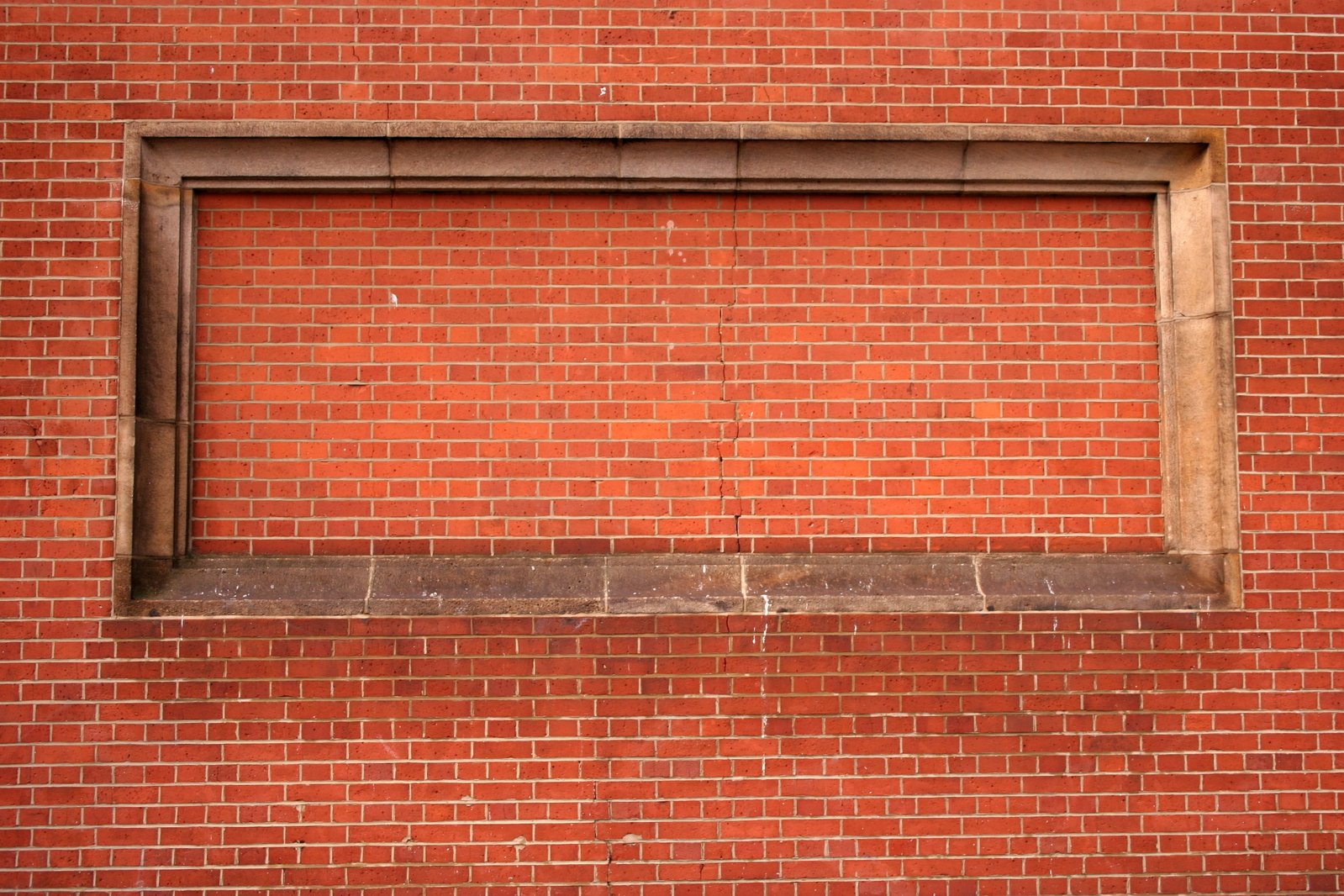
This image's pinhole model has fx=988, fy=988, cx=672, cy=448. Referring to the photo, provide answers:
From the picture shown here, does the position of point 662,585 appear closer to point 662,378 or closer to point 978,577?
point 662,378

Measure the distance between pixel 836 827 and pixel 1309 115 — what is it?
3835mm

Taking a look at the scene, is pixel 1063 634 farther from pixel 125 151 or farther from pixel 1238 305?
pixel 125 151

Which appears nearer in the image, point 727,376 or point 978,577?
point 978,577

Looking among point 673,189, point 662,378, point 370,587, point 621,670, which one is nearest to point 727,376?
point 662,378

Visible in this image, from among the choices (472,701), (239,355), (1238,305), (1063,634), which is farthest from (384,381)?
(1238,305)

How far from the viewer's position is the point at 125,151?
432cm

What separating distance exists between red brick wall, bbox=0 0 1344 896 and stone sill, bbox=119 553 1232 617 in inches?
3.1

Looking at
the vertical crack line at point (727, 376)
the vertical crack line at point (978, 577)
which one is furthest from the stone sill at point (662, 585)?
the vertical crack line at point (727, 376)

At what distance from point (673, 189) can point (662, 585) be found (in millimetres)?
1779

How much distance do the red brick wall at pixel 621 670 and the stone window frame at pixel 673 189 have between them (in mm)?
93

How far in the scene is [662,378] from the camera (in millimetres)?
4441

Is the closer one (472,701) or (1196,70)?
(472,701)

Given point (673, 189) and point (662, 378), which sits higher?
point (673, 189)

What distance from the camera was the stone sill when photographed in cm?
421
